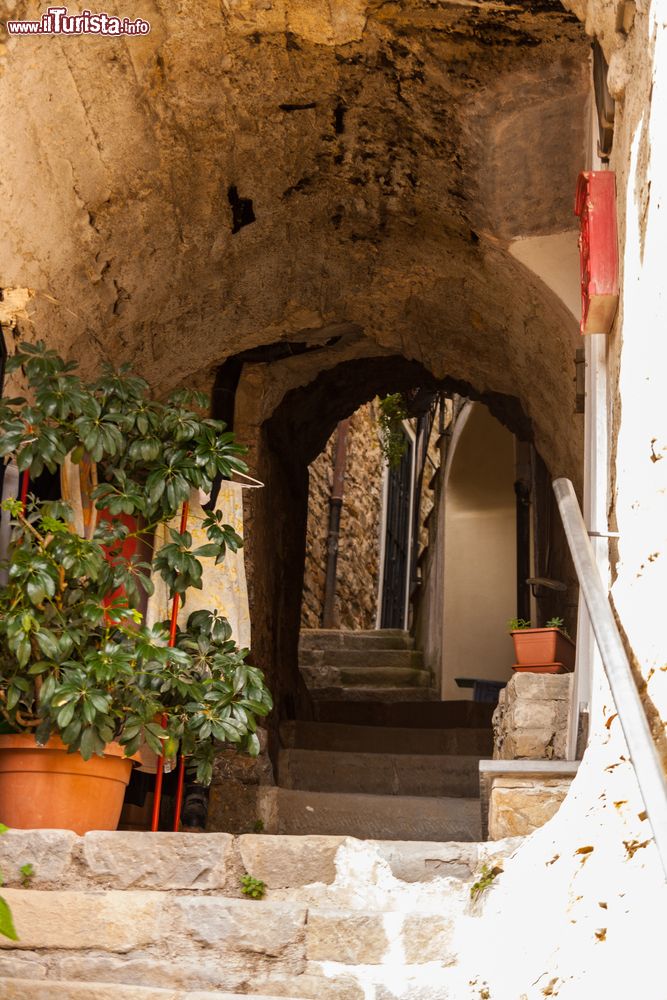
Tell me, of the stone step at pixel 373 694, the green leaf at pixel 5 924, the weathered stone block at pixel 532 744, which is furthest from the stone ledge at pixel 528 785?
the stone step at pixel 373 694

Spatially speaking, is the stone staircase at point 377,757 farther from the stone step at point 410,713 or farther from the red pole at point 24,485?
the red pole at point 24,485

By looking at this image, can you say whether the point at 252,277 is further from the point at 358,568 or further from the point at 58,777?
the point at 358,568

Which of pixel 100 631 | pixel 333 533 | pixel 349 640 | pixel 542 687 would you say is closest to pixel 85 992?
pixel 100 631

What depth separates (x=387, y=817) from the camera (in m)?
4.94

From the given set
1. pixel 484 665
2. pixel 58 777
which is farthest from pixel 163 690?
pixel 484 665

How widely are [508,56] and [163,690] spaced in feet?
8.51

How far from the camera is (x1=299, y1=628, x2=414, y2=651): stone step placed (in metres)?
10.3

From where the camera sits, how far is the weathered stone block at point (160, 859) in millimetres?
3061

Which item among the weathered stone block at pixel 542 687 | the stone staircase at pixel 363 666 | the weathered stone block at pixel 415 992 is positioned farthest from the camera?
the stone staircase at pixel 363 666

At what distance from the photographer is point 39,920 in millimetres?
2865

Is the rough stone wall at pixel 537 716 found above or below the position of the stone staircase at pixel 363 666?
below

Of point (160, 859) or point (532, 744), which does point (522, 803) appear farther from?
point (160, 859)

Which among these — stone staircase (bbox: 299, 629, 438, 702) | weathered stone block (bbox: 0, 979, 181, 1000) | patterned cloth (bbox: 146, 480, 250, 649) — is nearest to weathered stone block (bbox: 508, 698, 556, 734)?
patterned cloth (bbox: 146, 480, 250, 649)

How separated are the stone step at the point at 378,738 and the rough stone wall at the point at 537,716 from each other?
8.21 ft
